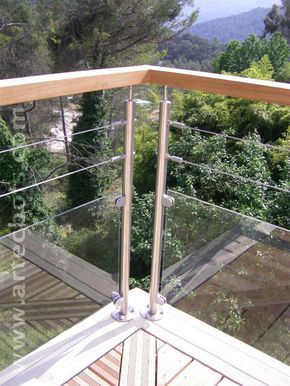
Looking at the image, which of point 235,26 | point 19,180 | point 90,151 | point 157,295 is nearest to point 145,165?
point 90,151

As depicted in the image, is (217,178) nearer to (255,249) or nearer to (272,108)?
(272,108)

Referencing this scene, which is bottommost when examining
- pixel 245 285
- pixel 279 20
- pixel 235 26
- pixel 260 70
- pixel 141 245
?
pixel 141 245

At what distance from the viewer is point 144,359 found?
4.81 feet

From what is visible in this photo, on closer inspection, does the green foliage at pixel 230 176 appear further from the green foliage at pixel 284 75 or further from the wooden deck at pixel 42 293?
the green foliage at pixel 284 75

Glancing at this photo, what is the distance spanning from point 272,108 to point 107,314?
7704mm

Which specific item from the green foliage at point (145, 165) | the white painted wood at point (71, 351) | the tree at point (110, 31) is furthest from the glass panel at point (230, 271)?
the tree at point (110, 31)

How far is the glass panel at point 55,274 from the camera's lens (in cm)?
134

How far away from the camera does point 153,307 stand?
5.50ft

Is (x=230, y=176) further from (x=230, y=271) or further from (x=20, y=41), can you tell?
(x=20, y=41)

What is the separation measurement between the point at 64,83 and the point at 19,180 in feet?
26.0

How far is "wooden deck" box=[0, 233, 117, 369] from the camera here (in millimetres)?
1338

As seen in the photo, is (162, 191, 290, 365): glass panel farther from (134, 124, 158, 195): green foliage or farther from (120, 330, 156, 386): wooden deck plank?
(134, 124, 158, 195): green foliage

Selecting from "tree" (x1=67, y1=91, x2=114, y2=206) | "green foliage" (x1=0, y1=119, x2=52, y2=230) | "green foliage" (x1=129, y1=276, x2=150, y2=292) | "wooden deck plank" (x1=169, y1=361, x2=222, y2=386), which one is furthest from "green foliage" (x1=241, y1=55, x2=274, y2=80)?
"wooden deck plank" (x1=169, y1=361, x2=222, y2=386)

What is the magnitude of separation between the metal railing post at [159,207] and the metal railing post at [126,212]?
0.09m
